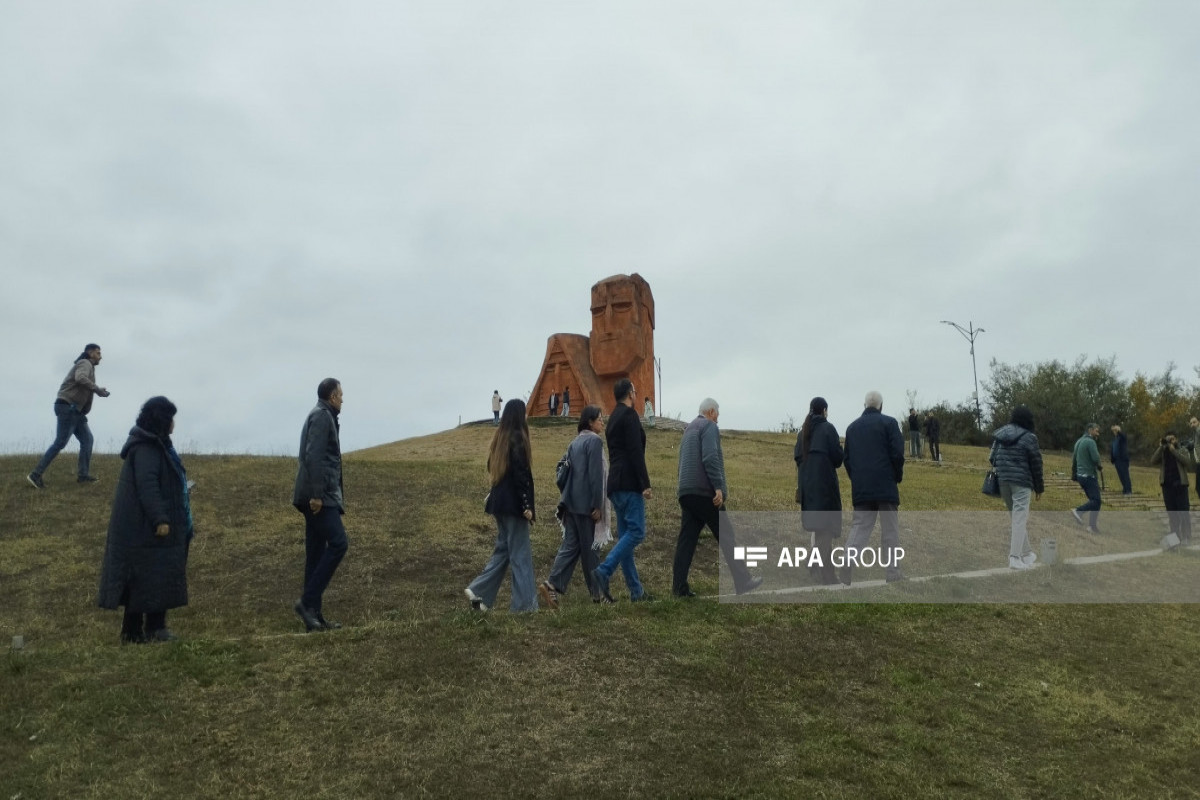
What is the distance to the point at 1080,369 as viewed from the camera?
46906 millimetres

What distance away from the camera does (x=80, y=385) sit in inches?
508

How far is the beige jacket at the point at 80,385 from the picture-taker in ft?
41.8

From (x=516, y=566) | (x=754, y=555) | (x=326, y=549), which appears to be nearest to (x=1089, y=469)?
(x=754, y=555)

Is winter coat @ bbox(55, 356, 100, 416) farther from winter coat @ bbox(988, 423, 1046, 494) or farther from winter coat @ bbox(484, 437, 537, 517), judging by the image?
winter coat @ bbox(988, 423, 1046, 494)

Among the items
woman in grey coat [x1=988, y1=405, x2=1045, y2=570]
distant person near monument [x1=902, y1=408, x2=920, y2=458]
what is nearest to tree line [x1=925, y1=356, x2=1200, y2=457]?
distant person near monument [x1=902, y1=408, x2=920, y2=458]

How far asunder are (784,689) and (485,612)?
7.52ft

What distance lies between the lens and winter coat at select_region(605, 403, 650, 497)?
827 cm

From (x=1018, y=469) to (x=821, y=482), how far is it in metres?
2.37

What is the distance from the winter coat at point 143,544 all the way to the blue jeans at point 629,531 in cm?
319

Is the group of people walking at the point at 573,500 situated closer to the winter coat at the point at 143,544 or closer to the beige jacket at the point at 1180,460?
the winter coat at the point at 143,544

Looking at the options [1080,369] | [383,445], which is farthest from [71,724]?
[1080,369]

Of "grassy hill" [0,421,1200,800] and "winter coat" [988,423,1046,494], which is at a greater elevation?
"winter coat" [988,423,1046,494]

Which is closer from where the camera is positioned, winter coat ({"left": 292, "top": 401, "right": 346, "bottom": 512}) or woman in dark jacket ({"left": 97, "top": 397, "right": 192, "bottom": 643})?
woman in dark jacket ({"left": 97, "top": 397, "right": 192, "bottom": 643})

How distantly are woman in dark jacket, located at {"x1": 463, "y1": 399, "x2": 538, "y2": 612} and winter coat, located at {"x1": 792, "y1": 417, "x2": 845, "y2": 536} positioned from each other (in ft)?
10.0
